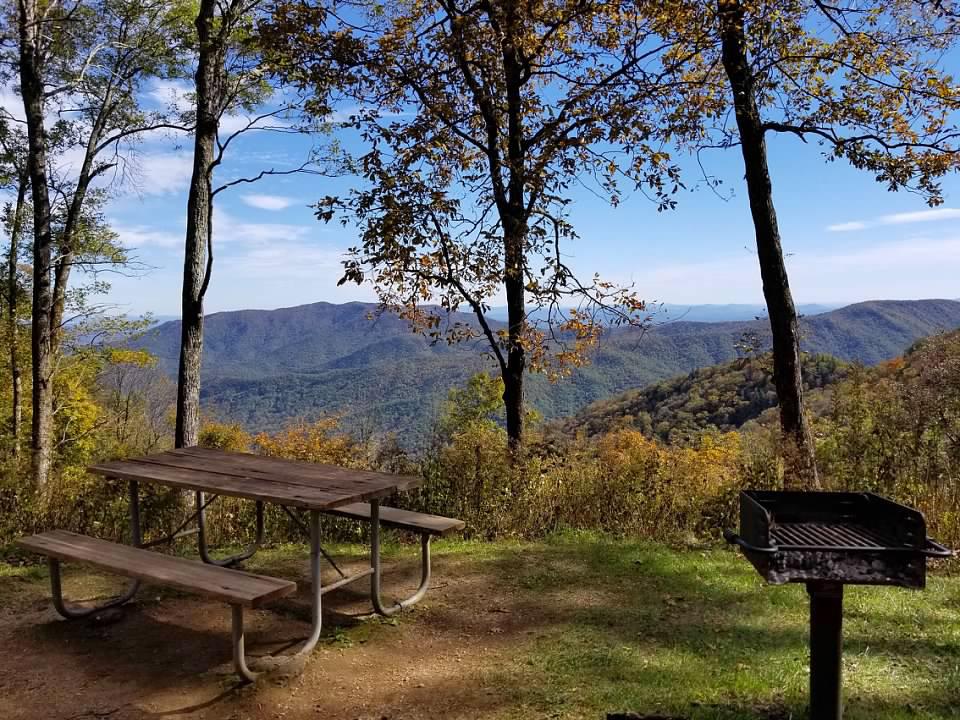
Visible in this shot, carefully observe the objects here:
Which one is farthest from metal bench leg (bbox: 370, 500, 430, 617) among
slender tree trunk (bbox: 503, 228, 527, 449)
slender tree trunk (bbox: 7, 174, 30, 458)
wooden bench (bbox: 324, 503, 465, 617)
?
slender tree trunk (bbox: 7, 174, 30, 458)

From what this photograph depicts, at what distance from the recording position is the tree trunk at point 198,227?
318 inches

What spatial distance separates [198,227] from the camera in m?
8.10

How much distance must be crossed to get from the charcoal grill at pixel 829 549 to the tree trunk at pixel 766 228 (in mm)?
4524

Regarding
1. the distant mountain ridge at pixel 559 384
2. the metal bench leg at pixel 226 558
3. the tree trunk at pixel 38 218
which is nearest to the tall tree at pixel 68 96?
the tree trunk at pixel 38 218

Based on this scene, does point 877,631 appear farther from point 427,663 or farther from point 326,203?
point 326,203

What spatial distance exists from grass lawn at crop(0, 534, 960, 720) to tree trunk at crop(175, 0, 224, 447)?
319cm

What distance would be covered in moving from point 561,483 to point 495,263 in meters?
2.30

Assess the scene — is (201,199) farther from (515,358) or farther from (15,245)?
(15,245)

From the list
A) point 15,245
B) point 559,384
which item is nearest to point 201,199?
point 15,245

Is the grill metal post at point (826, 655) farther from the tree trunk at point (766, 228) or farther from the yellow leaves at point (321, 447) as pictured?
the yellow leaves at point (321, 447)

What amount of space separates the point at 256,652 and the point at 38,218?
12820 mm

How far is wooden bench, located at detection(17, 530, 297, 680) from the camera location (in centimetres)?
307

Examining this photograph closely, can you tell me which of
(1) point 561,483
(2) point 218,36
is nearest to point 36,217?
(2) point 218,36

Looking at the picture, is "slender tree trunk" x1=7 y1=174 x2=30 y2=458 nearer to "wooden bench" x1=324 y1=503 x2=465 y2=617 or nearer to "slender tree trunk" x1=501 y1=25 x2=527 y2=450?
"slender tree trunk" x1=501 y1=25 x2=527 y2=450
